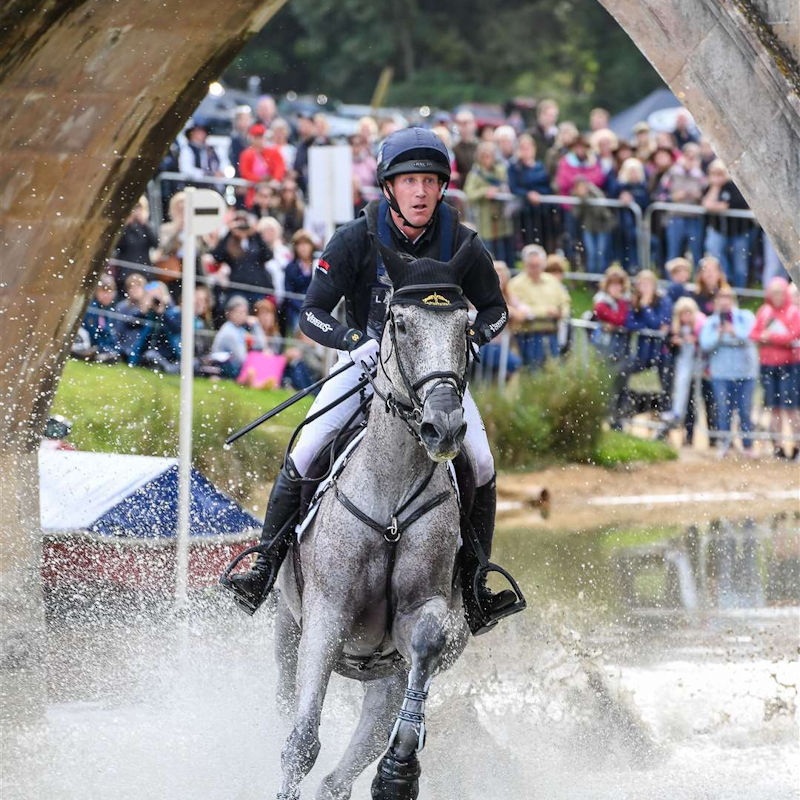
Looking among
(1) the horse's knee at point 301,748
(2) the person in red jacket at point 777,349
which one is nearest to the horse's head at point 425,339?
(1) the horse's knee at point 301,748

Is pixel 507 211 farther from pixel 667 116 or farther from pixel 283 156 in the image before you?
pixel 667 116

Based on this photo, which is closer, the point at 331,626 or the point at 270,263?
the point at 331,626

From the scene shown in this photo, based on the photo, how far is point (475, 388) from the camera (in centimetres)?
1669

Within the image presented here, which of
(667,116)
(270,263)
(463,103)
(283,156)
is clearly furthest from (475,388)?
(463,103)

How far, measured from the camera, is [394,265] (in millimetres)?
6355

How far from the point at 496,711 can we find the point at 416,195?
12.7 feet

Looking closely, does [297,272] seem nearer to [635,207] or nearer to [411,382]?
[635,207]

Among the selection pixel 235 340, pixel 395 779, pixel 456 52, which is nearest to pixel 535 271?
pixel 235 340

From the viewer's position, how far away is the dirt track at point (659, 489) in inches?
602

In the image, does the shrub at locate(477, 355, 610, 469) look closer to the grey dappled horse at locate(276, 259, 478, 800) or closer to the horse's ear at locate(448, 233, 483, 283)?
the grey dappled horse at locate(276, 259, 478, 800)

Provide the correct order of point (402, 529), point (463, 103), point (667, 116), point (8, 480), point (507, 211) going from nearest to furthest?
point (402, 529) < point (8, 480) < point (507, 211) < point (667, 116) < point (463, 103)

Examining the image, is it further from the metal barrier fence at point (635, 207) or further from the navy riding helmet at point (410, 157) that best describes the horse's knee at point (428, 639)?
the metal barrier fence at point (635, 207)

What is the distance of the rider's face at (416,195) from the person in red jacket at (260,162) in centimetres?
1119

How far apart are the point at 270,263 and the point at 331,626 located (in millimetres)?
9970
